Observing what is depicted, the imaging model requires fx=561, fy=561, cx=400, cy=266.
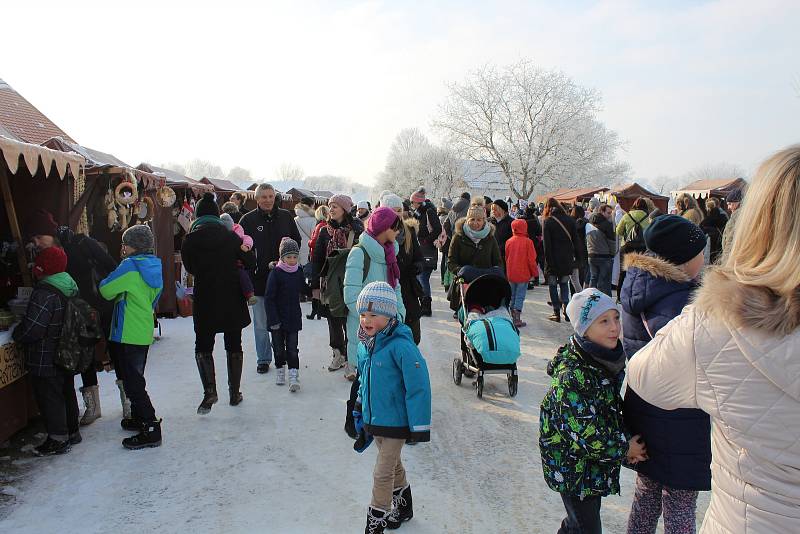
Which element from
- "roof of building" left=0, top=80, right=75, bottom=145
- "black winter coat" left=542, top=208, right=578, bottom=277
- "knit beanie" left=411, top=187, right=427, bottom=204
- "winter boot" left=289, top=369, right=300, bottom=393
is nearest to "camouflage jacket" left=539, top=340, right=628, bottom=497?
"winter boot" left=289, top=369, right=300, bottom=393

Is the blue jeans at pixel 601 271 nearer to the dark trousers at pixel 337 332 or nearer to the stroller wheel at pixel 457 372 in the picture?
the stroller wheel at pixel 457 372

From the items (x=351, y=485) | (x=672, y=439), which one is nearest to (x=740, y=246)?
(x=672, y=439)

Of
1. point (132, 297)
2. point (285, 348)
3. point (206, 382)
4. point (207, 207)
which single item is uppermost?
point (207, 207)

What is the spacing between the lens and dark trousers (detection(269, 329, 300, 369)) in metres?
6.05

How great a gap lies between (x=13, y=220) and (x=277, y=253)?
262 cm

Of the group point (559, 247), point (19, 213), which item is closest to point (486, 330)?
point (559, 247)

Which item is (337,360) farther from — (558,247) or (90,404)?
(558,247)

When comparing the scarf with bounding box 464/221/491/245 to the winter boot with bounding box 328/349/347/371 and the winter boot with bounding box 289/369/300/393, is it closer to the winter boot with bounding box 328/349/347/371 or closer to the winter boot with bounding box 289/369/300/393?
the winter boot with bounding box 328/349/347/371

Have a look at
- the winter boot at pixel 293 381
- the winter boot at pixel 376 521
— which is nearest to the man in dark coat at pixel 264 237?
the winter boot at pixel 293 381

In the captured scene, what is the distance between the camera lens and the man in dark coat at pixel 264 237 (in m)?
6.63

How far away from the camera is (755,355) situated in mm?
1376

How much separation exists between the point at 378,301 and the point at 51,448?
3163 mm

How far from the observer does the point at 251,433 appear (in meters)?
4.92

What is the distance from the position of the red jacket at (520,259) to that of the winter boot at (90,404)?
5.80 meters
